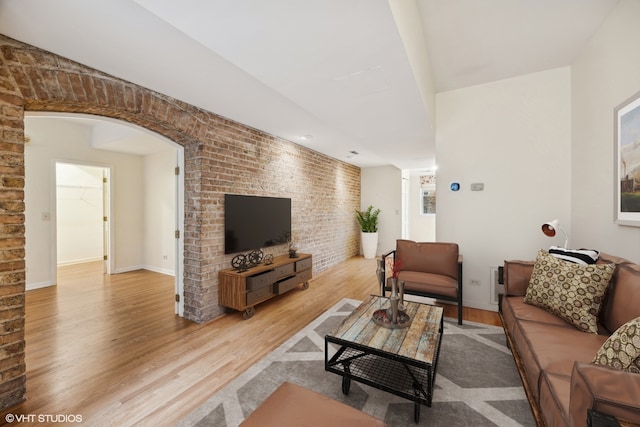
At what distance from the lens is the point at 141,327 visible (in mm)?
2840

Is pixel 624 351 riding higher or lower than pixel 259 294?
higher

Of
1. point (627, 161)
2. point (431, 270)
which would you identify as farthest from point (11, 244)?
point (627, 161)

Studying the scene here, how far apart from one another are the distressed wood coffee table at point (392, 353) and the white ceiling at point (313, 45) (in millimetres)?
1874

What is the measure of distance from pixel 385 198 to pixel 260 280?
461 cm

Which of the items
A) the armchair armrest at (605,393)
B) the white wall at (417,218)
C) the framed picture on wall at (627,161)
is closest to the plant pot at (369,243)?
the white wall at (417,218)

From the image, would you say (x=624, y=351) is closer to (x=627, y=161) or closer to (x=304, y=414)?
(x=304, y=414)

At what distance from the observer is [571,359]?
1390 mm

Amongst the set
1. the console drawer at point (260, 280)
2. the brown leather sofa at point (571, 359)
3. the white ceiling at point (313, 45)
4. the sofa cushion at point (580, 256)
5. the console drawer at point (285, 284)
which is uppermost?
the white ceiling at point (313, 45)

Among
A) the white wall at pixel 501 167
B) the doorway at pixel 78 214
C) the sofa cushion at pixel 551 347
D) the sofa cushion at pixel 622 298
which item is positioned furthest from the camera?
the doorway at pixel 78 214

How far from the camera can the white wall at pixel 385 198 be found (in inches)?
269

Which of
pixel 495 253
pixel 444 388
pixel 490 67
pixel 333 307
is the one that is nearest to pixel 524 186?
pixel 495 253

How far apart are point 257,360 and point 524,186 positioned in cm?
345

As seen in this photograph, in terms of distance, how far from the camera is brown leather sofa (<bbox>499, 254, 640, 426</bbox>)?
0.85 metres

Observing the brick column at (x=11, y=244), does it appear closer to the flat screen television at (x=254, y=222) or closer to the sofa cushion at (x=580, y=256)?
the flat screen television at (x=254, y=222)
